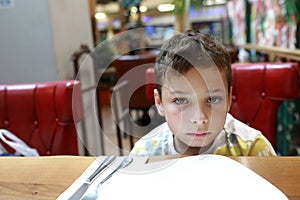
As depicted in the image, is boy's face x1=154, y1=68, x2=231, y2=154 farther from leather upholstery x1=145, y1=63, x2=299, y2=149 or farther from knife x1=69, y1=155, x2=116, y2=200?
leather upholstery x1=145, y1=63, x2=299, y2=149

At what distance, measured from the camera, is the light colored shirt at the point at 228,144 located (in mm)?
936

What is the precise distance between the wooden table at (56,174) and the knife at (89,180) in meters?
0.04

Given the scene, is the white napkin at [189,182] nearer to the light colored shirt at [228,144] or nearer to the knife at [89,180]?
the knife at [89,180]

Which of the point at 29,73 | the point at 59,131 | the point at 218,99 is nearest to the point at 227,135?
the point at 218,99

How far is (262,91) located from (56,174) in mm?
1041

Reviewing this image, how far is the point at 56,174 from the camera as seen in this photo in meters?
0.73

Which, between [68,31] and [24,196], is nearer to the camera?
[24,196]

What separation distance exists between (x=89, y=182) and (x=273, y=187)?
0.36m

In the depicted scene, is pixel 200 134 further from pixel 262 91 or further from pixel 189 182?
pixel 262 91

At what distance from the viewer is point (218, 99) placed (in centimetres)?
80

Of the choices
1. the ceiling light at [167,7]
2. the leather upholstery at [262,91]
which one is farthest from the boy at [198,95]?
Result: the ceiling light at [167,7]

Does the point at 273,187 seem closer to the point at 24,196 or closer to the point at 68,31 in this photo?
the point at 24,196

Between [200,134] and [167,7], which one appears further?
[167,7]

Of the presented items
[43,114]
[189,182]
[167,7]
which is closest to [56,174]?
[189,182]
